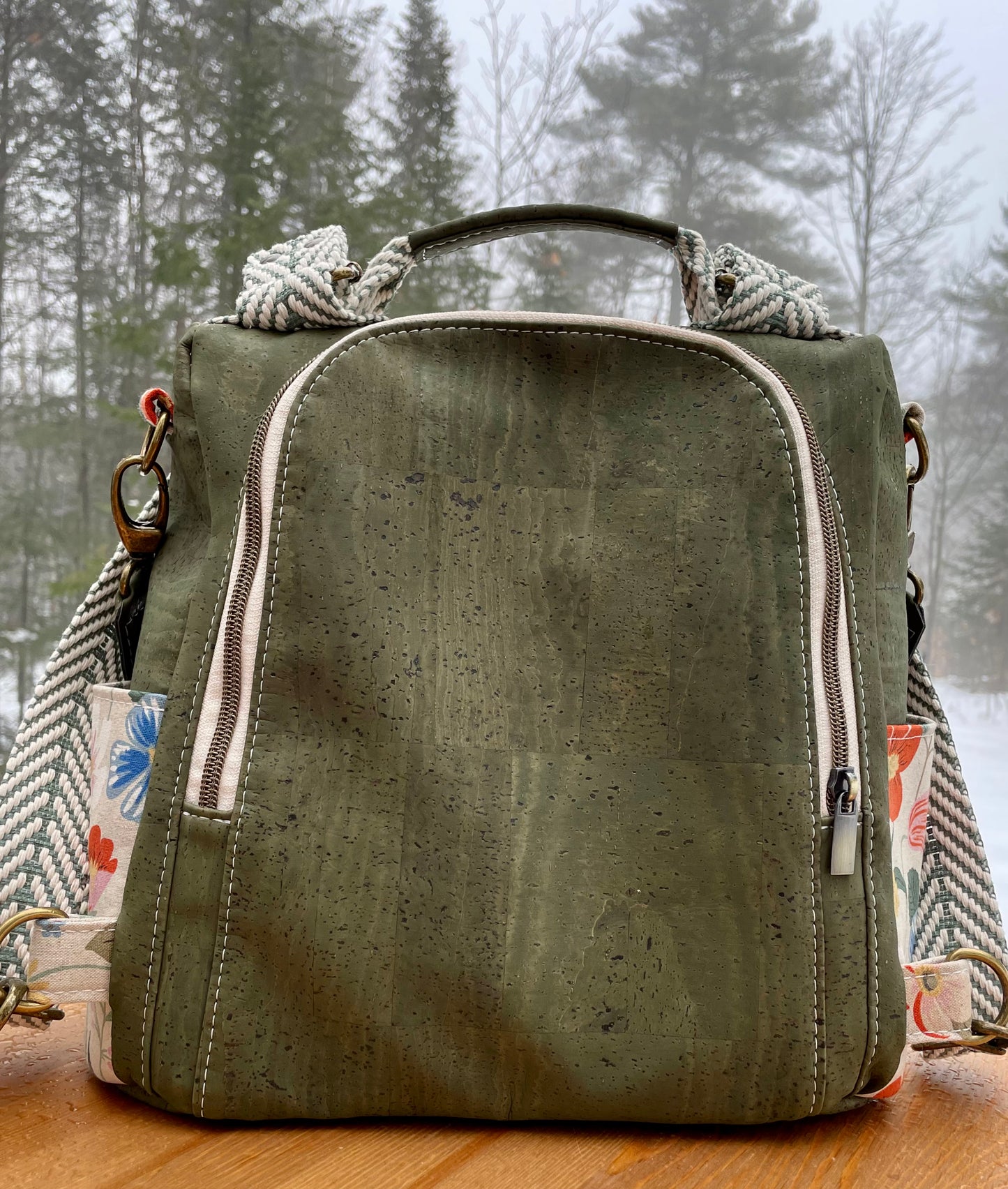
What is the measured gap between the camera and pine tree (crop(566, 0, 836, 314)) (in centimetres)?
94

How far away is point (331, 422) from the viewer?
0.47 m

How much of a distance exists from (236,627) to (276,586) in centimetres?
3

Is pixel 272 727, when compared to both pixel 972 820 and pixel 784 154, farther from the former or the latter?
pixel 784 154

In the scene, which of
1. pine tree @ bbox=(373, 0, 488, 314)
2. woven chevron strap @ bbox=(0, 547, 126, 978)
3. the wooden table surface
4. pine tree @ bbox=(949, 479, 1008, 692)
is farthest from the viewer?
pine tree @ bbox=(373, 0, 488, 314)

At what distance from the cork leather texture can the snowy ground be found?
0.48m

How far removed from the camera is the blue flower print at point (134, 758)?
49 cm

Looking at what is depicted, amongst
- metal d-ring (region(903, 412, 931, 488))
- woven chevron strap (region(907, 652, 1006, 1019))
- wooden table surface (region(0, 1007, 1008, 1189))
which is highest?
metal d-ring (region(903, 412, 931, 488))

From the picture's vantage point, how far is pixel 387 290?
22.0 inches

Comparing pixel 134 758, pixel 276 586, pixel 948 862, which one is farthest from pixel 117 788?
pixel 948 862

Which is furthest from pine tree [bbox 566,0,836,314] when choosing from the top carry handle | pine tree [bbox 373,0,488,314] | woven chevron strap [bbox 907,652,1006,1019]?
woven chevron strap [bbox 907,652,1006,1019]

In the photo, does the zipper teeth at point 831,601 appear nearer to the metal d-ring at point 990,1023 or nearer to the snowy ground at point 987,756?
the metal d-ring at point 990,1023

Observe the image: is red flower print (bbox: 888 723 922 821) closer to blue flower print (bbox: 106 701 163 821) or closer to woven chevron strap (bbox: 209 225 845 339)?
woven chevron strap (bbox: 209 225 845 339)

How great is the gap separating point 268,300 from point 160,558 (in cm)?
15

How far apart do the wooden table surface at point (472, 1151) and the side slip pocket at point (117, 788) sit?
0.05 metres
